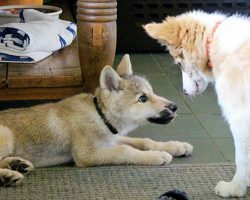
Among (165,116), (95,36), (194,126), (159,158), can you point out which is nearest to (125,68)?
(95,36)

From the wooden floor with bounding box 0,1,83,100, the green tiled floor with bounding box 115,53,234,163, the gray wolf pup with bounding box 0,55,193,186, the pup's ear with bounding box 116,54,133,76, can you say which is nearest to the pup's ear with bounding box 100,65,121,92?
the gray wolf pup with bounding box 0,55,193,186

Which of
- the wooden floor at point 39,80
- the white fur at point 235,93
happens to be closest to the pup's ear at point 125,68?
the wooden floor at point 39,80

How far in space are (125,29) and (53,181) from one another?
194cm

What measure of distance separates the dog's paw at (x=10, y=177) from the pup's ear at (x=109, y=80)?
457 millimetres

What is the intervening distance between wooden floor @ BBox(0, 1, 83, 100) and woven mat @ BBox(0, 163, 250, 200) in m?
0.39

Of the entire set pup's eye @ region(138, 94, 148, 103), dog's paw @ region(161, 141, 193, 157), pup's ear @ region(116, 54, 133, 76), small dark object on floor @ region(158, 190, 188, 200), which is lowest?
dog's paw @ region(161, 141, 193, 157)

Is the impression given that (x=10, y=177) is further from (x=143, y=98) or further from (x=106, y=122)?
(x=143, y=98)

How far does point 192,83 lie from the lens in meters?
2.19

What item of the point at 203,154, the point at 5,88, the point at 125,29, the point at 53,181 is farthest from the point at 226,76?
the point at 125,29

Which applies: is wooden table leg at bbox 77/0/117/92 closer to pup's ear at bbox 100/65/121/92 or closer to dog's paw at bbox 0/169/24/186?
pup's ear at bbox 100/65/121/92

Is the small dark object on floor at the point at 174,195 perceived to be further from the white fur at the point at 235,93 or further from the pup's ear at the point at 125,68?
the pup's ear at the point at 125,68

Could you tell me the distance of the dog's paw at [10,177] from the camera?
1.91m

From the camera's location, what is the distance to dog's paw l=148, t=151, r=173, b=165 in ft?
6.96

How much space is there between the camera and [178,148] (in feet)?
7.38
